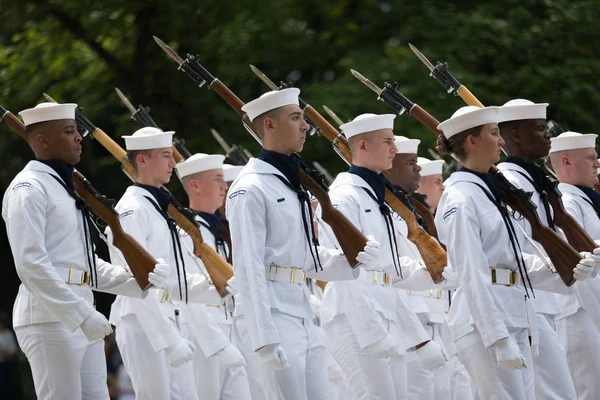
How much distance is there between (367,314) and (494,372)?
4.77ft

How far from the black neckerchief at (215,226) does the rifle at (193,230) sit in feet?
1.83

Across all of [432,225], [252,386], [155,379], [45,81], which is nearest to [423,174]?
[432,225]

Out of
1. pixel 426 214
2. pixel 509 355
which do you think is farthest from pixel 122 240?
pixel 426 214

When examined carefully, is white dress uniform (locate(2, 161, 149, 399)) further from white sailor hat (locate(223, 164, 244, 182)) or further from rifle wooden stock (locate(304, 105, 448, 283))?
white sailor hat (locate(223, 164, 244, 182))

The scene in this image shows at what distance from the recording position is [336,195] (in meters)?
9.56

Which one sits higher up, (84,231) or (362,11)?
(362,11)

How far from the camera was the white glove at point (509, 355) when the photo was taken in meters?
7.64

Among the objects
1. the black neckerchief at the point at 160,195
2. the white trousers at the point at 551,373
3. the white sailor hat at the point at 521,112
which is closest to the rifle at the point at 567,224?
the white sailor hat at the point at 521,112

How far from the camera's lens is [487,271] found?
7.90 meters

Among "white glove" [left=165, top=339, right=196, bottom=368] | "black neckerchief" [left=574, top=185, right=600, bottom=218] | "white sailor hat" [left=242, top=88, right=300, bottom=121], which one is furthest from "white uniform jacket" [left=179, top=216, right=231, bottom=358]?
"black neckerchief" [left=574, top=185, right=600, bottom=218]

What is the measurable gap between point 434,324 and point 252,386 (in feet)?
5.15

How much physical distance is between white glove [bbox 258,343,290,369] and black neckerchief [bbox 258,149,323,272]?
2.75 ft

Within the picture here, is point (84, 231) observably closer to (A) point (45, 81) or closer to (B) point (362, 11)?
(A) point (45, 81)

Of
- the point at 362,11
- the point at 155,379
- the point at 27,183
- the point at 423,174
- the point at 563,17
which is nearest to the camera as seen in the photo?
the point at 27,183
